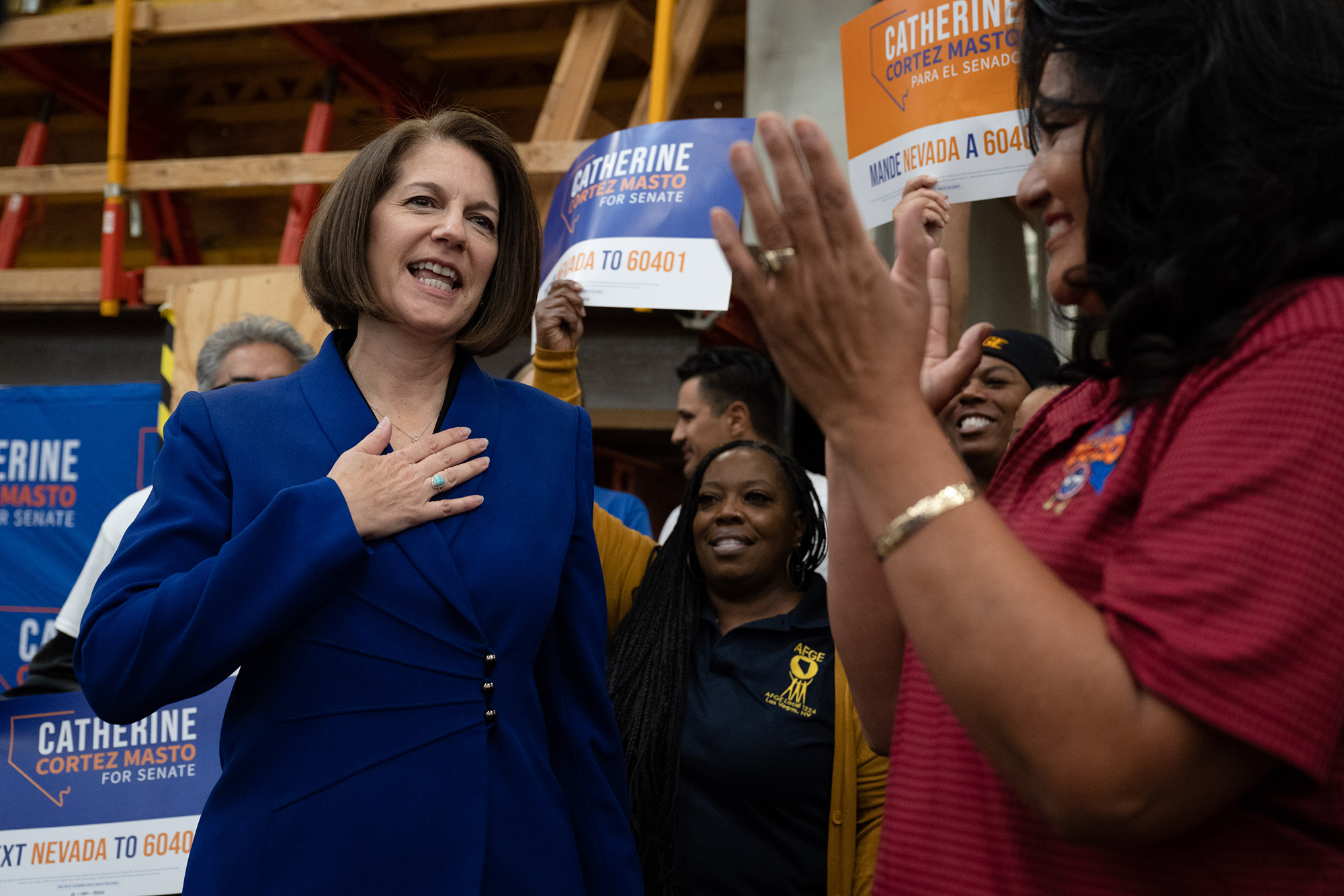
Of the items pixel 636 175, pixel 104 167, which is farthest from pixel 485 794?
pixel 104 167

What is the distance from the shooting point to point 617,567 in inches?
121

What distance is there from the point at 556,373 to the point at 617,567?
573mm

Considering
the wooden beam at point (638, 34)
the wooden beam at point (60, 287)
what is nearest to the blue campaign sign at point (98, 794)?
the wooden beam at point (60, 287)

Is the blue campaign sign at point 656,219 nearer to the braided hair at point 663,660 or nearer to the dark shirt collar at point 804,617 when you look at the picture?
the braided hair at point 663,660

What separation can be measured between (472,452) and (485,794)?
475 mm

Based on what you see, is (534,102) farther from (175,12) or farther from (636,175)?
(636,175)

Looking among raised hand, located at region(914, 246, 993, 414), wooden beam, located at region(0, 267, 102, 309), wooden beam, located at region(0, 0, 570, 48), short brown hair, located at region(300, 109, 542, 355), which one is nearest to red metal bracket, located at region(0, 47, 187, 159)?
wooden beam, located at region(0, 0, 570, 48)

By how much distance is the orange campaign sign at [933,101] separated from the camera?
7.95 ft

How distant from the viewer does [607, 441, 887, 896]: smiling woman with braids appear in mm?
2350

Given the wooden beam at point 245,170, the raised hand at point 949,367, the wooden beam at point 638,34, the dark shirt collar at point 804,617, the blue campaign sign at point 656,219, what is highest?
the wooden beam at point 638,34

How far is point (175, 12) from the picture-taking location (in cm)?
526

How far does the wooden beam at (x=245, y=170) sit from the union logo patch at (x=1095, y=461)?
378 cm

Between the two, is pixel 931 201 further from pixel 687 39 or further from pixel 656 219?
pixel 687 39

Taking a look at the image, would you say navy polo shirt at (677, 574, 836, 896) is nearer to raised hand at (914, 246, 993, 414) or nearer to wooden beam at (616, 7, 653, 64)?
raised hand at (914, 246, 993, 414)
